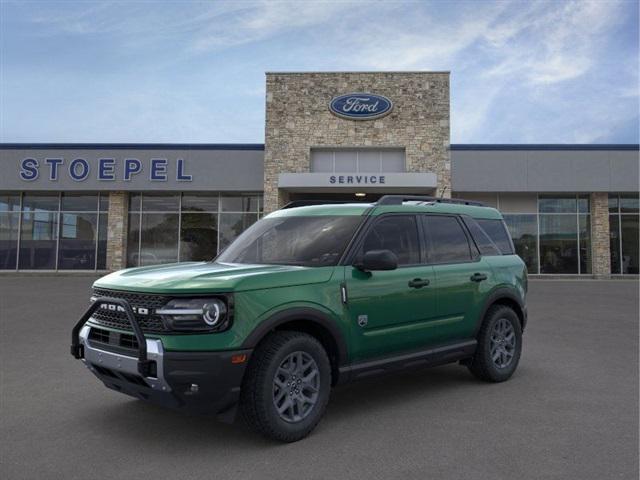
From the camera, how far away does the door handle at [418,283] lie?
4945mm

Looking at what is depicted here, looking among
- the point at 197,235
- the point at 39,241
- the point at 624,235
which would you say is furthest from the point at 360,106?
the point at 39,241

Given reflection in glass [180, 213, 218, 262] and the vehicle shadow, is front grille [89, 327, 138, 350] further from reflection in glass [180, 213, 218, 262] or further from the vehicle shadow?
reflection in glass [180, 213, 218, 262]

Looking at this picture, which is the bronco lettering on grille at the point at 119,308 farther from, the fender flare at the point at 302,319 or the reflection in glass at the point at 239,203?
the reflection in glass at the point at 239,203

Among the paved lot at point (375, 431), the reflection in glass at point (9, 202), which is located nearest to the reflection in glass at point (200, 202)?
the reflection in glass at point (9, 202)

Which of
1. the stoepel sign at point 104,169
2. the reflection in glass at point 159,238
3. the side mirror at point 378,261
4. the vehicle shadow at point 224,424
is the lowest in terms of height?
the vehicle shadow at point 224,424

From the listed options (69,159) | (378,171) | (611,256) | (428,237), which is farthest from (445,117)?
(428,237)

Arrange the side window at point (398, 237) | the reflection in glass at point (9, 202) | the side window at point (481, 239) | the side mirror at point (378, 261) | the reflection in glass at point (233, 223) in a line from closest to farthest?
the side mirror at point (378, 261)
the side window at point (398, 237)
the side window at point (481, 239)
the reflection in glass at point (233, 223)
the reflection in glass at point (9, 202)

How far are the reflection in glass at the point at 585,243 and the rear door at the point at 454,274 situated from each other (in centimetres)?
2134

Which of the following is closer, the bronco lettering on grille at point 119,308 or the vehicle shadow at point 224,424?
the bronco lettering on grille at point 119,308

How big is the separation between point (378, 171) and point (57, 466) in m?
20.9

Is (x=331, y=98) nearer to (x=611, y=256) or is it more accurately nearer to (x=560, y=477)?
(x=611, y=256)

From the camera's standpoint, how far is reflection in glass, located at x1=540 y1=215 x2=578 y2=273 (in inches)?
966

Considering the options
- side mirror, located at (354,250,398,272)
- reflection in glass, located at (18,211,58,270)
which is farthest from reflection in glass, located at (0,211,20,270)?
side mirror, located at (354,250,398,272)

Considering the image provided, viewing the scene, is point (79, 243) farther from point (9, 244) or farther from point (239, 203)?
point (239, 203)
